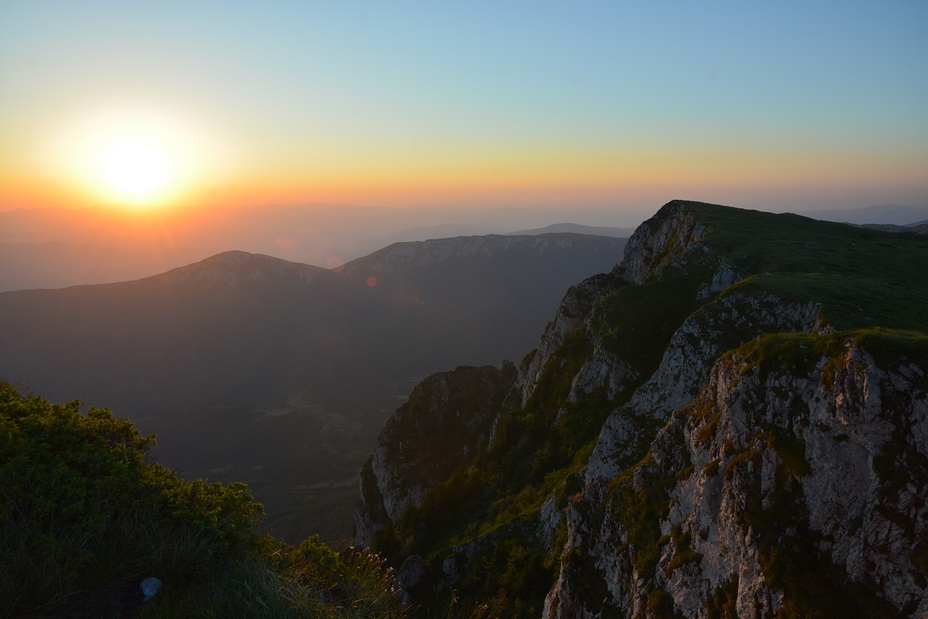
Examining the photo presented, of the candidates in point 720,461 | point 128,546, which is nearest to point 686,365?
point 720,461

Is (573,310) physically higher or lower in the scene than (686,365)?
lower

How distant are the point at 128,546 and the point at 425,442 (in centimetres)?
4573

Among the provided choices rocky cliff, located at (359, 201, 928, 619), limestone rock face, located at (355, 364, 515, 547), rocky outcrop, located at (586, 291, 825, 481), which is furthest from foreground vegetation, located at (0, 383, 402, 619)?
limestone rock face, located at (355, 364, 515, 547)

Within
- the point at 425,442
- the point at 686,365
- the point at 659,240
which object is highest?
the point at 659,240

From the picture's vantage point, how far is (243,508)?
12.3m

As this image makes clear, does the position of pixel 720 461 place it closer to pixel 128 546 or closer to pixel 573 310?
pixel 128 546

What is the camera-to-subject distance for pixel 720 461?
42.0 feet

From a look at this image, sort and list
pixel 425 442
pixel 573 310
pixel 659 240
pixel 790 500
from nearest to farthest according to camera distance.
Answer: pixel 790 500, pixel 573 310, pixel 659 240, pixel 425 442

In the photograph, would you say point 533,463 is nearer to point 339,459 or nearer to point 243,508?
point 243,508

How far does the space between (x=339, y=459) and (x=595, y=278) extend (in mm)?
119196

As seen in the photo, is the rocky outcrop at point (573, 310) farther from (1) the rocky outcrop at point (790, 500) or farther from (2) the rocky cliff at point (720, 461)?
(1) the rocky outcrop at point (790, 500)

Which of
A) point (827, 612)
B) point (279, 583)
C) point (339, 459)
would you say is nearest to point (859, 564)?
point (827, 612)

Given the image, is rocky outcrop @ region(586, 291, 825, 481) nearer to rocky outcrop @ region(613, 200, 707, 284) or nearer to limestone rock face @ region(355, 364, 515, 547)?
rocky outcrop @ region(613, 200, 707, 284)

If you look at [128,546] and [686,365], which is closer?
[128,546]
